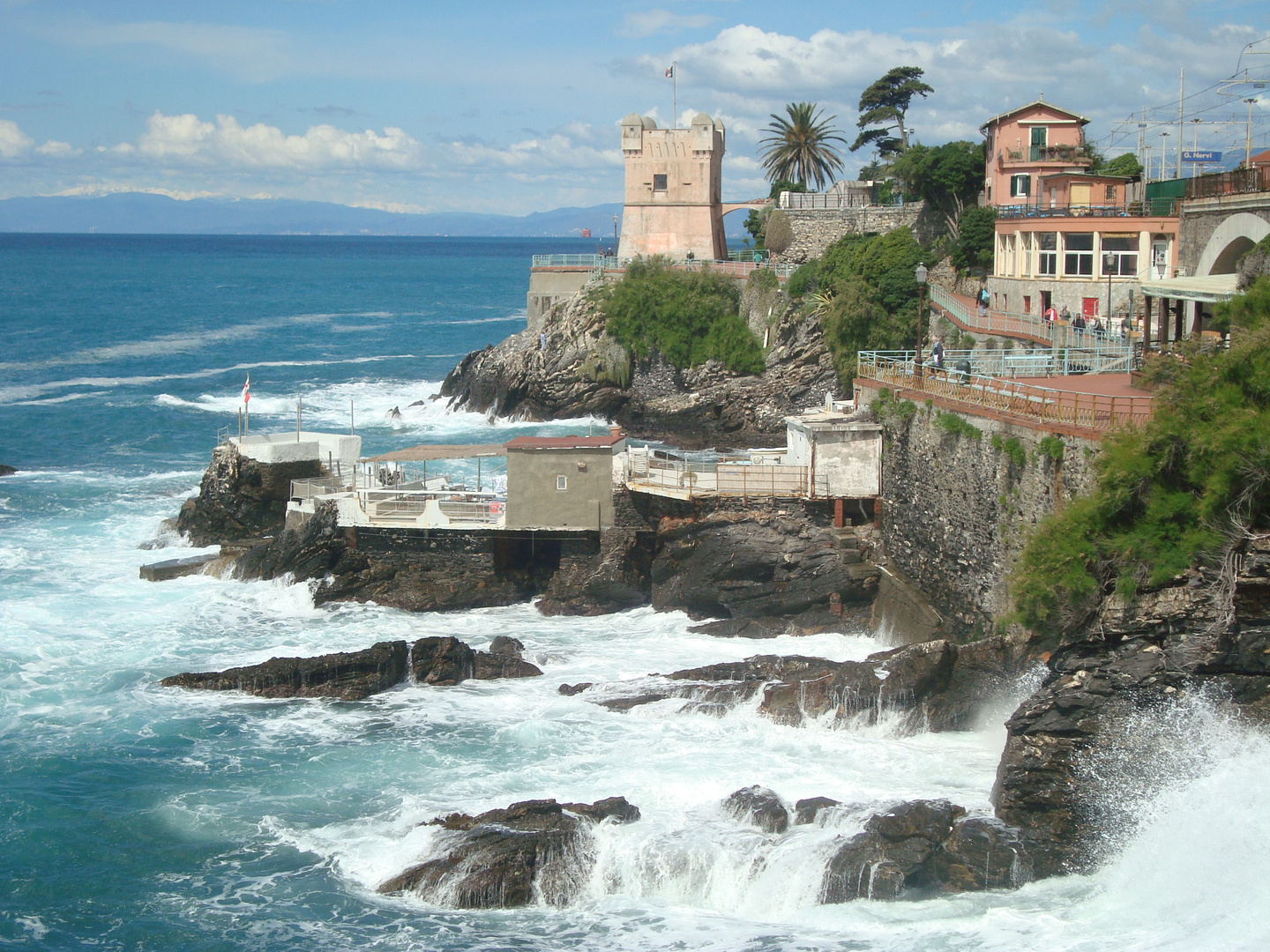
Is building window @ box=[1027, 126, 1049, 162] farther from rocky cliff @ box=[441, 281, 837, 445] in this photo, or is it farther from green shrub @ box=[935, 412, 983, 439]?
green shrub @ box=[935, 412, 983, 439]

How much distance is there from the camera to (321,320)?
4154 inches

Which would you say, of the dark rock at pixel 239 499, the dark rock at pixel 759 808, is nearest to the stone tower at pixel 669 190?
the dark rock at pixel 239 499

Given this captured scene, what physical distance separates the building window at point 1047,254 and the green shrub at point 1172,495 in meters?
19.4

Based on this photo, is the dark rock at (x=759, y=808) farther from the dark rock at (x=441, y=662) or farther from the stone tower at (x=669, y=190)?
the stone tower at (x=669, y=190)

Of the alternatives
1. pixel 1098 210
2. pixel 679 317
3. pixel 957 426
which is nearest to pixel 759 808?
pixel 957 426

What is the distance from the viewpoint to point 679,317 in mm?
48750

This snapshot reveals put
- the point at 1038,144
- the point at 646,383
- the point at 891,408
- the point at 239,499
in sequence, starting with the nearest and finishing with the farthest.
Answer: the point at 891,408
the point at 239,499
the point at 1038,144
the point at 646,383

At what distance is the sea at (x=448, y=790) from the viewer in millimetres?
15492

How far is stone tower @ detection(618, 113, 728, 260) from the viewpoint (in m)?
56.7

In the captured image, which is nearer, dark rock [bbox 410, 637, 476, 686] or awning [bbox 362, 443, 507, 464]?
dark rock [bbox 410, 637, 476, 686]

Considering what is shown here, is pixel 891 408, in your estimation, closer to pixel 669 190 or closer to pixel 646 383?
pixel 646 383

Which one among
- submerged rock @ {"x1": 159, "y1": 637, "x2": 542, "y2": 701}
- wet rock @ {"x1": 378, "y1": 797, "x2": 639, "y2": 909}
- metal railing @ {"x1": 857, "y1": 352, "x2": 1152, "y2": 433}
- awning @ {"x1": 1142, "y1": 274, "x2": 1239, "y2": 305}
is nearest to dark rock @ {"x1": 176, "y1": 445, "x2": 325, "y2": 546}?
submerged rock @ {"x1": 159, "y1": 637, "x2": 542, "y2": 701}

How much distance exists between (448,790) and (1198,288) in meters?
16.7

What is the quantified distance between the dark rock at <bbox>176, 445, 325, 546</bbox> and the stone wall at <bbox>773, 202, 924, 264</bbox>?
25.4 meters
